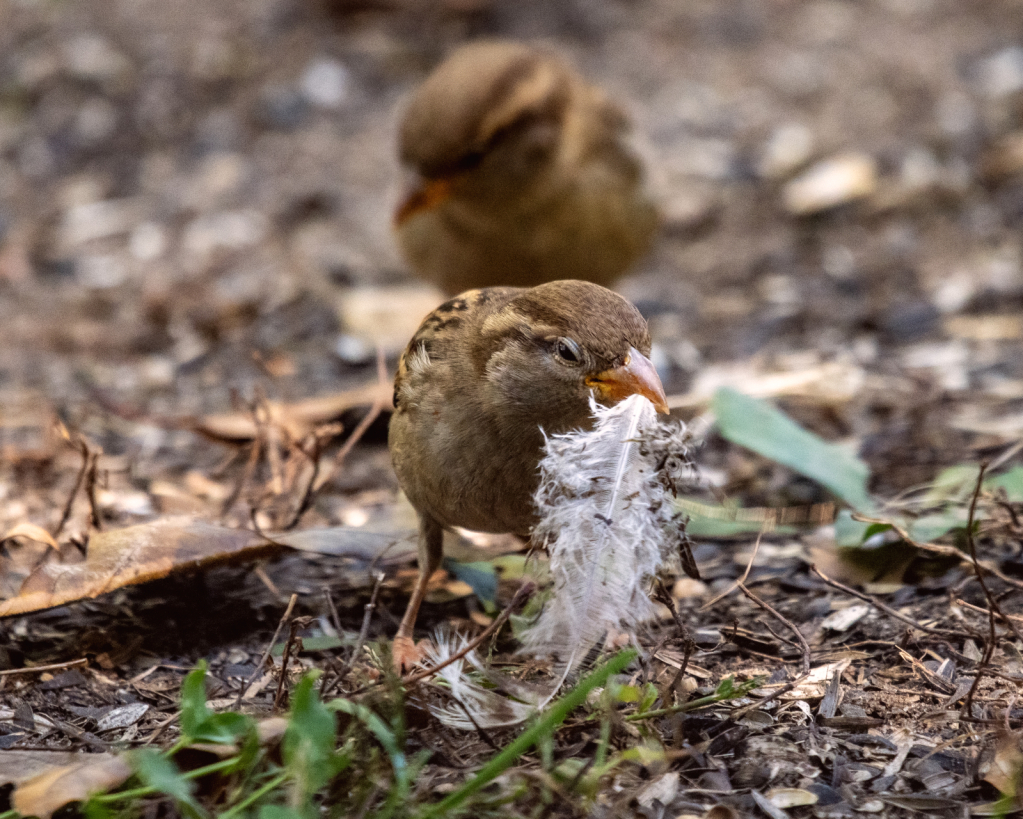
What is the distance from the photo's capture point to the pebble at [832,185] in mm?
7848

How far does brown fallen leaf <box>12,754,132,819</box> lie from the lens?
2.29 m

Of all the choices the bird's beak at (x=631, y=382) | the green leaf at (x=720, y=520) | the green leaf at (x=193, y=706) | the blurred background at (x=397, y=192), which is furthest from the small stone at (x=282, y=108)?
the green leaf at (x=193, y=706)

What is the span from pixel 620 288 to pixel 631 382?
15.2ft

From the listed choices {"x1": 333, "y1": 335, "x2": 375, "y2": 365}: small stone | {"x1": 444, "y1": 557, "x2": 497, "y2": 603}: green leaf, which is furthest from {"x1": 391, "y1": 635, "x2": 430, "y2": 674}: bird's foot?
{"x1": 333, "y1": 335, "x2": 375, "y2": 365}: small stone

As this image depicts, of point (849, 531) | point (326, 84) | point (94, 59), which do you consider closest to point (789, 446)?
point (849, 531)

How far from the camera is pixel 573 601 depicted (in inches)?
101

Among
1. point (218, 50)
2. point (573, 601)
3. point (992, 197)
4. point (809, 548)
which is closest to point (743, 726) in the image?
point (573, 601)

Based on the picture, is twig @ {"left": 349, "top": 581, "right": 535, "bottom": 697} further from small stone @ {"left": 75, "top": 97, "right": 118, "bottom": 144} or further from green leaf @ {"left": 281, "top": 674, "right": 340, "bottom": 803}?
small stone @ {"left": 75, "top": 97, "right": 118, "bottom": 144}

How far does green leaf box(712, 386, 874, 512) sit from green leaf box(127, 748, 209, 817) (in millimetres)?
2248

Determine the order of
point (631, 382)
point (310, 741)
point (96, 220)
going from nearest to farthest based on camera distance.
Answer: point (310, 741), point (631, 382), point (96, 220)

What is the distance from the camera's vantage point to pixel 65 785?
2.33 m

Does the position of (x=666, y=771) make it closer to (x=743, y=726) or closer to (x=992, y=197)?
(x=743, y=726)

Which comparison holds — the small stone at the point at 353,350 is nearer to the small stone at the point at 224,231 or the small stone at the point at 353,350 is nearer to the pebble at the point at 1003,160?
the small stone at the point at 224,231

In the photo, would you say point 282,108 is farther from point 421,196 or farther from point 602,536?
point 602,536
